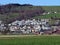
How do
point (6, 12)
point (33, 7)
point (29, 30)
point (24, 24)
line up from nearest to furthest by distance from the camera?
point (29, 30) → point (24, 24) → point (6, 12) → point (33, 7)

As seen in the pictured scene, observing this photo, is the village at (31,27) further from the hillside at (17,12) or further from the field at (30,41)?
the field at (30,41)

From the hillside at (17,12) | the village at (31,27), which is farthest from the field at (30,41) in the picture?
the hillside at (17,12)

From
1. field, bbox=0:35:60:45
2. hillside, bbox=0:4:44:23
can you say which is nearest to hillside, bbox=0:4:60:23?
hillside, bbox=0:4:44:23

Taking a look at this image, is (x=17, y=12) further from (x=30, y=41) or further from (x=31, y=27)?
(x=30, y=41)

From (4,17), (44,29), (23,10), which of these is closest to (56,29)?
(44,29)

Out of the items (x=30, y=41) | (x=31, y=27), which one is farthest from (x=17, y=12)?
(x=30, y=41)

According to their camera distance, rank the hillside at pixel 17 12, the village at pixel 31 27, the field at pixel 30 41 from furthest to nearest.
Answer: the hillside at pixel 17 12
the village at pixel 31 27
the field at pixel 30 41

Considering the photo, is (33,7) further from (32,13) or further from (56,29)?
(56,29)

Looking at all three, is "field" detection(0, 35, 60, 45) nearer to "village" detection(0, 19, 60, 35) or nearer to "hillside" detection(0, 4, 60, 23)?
"village" detection(0, 19, 60, 35)
